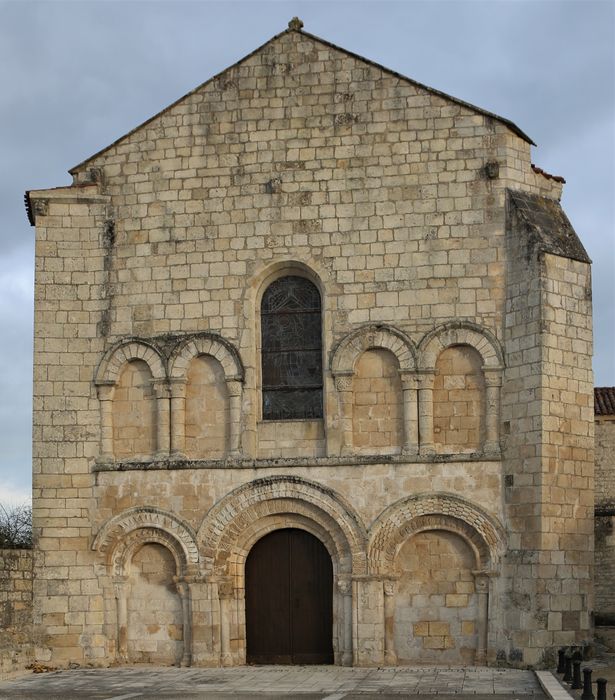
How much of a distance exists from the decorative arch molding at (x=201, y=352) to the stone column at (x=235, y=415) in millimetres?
158

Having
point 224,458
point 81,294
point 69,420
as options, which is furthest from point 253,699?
point 81,294

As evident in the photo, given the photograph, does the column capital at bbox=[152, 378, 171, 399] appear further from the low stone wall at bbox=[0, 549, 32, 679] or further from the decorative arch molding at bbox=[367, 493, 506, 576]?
the decorative arch molding at bbox=[367, 493, 506, 576]

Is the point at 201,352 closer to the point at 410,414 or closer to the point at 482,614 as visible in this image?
the point at 410,414

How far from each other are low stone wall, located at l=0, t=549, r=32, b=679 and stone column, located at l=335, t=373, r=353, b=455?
16.0 ft

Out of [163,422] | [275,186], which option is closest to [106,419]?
[163,422]

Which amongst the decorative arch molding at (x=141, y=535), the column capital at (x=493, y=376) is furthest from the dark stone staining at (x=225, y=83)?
the decorative arch molding at (x=141, y=535)

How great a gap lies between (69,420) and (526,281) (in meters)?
6.96

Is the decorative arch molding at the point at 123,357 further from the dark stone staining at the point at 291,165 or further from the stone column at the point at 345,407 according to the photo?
the dark stone staining at the point at 291,165

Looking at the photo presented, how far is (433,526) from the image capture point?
18516mm

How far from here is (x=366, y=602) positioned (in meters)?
18.4

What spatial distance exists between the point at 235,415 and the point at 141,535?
7.28 feet

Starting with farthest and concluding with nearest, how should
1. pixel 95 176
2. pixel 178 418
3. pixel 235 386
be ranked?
pixel 95 176 → pixel 178 418 → pixel 235 386

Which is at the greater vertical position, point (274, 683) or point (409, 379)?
point (409, 379)

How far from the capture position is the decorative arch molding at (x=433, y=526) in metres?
18.3
